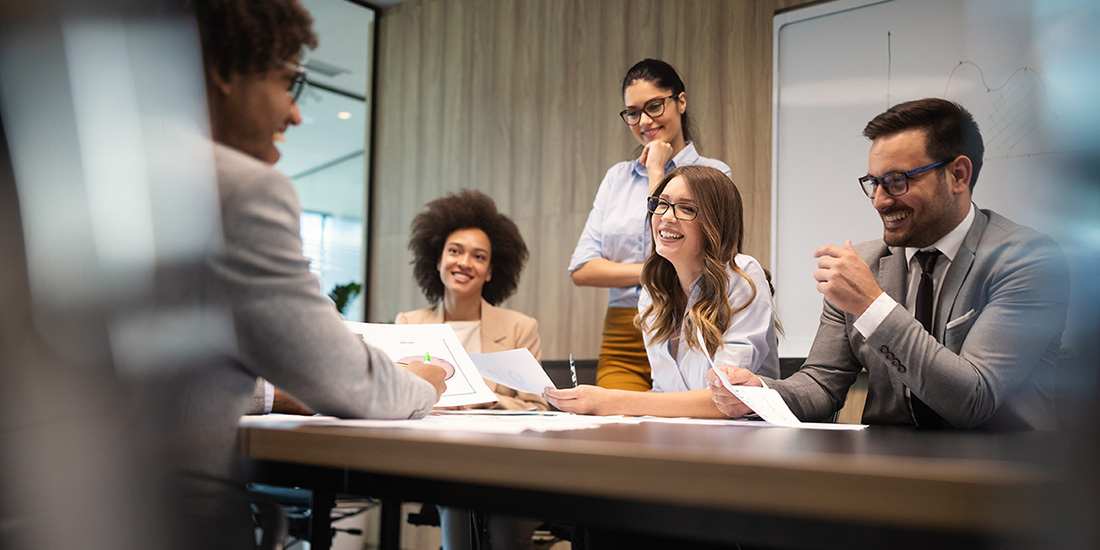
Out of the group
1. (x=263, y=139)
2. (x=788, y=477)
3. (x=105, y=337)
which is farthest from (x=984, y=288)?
(x=105, y=337)

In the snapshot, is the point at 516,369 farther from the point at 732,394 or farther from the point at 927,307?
the point at 927,307

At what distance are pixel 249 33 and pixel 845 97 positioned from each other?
8.69 feet

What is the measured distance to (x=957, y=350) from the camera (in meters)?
1.37

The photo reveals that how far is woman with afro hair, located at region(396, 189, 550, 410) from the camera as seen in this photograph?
2.63 m

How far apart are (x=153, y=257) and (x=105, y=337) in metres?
0.06

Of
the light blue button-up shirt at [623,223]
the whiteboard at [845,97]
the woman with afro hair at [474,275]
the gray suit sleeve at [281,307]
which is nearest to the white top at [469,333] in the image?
the woman with afro hair at [474,275]

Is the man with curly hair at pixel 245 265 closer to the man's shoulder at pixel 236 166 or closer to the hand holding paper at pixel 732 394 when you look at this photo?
the man's shoulder at pixel 236 166

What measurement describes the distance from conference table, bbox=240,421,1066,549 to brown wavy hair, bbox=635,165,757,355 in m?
1.19

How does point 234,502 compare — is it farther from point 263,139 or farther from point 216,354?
point 263,139

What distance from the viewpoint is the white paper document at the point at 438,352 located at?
124 centimetres

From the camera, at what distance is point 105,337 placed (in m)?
0.47

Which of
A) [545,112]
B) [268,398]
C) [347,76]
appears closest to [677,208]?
[268,398]

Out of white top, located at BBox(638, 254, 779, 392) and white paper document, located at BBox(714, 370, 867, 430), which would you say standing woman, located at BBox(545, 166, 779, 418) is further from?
white paper document, located at BBox(714, 370, 867, 430)

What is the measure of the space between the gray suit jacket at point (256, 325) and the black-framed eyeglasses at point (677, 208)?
126 centimetres
